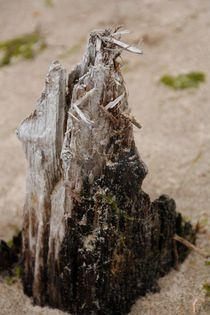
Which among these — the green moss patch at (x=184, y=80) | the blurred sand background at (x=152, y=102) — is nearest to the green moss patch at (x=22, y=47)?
the blurred sand background at (x=152, y=102)

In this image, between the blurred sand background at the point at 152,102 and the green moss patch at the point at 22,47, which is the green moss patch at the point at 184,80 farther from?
the green moss patch at the point at 22,47

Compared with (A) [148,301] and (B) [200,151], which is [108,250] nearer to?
(A) [148,301]

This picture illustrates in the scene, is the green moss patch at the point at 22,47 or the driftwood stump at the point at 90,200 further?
the green moss patch at the point at 22,47

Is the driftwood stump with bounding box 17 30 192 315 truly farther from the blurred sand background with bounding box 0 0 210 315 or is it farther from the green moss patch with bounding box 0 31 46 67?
the green moss patch with bounding box 0 31 46 67

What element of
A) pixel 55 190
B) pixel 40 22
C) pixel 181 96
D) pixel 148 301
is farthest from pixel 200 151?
pixel 40 22

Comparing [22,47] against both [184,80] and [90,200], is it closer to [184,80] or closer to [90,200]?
[184,80]

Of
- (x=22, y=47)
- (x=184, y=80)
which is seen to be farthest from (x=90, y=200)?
(x=22, y=47)
